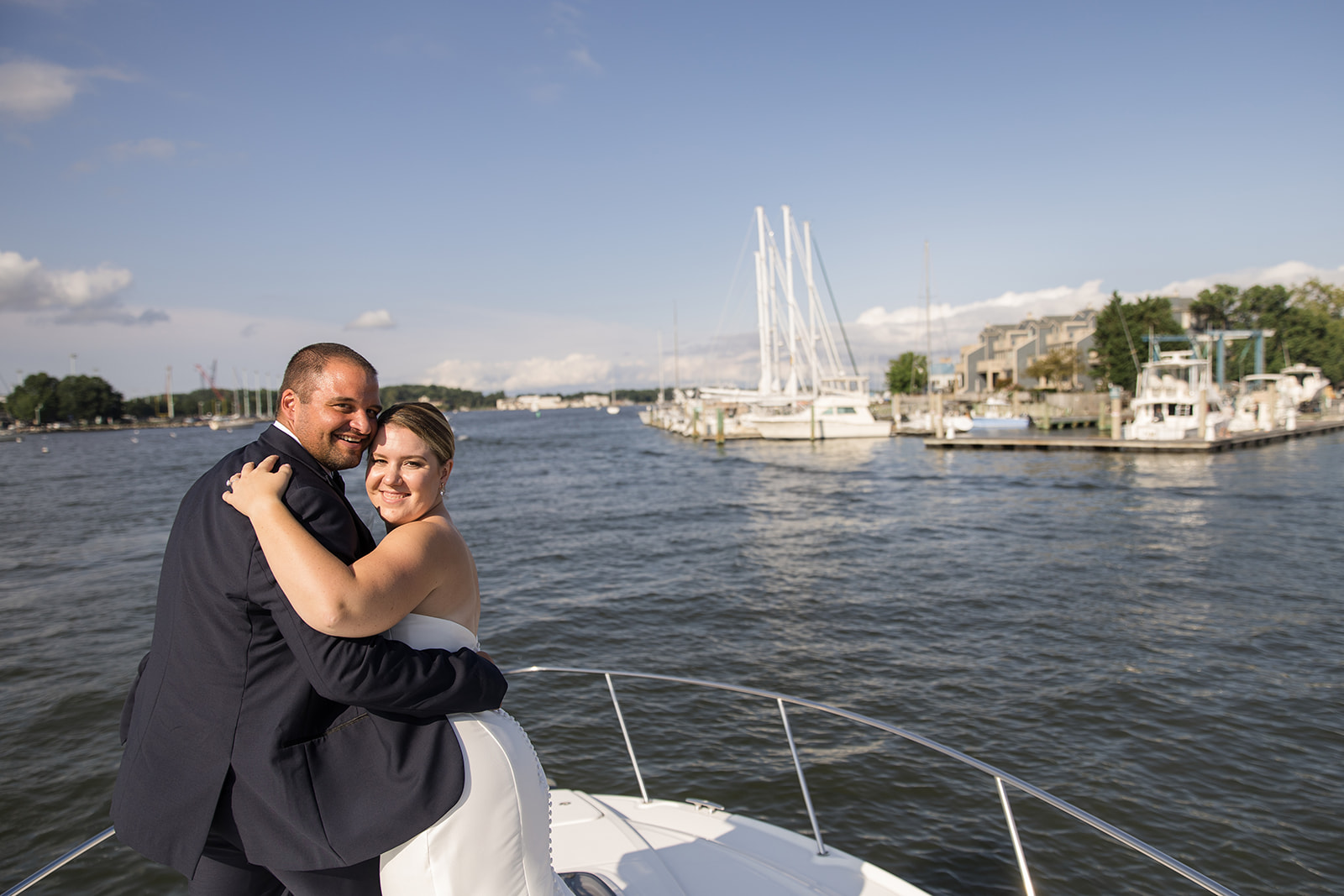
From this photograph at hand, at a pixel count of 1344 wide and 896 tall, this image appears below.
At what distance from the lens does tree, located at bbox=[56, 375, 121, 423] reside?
138125mm

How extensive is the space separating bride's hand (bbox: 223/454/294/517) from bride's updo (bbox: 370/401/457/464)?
0.30 metres

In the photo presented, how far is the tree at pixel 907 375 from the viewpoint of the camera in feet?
342

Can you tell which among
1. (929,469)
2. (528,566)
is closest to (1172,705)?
(528,566)

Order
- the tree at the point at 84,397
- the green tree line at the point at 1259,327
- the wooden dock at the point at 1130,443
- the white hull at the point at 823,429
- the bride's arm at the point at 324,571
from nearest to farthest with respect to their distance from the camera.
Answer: the bride's arm at the point at 324,571 → the wooden dock at the point at 1130,443 → the white hull at the point at 823,429 → the green tree line at the point at 1259,327 → the tree at the point at 84,397

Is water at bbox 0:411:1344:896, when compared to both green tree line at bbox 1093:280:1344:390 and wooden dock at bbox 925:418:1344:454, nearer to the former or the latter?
wooden dock at bbox 925:418:1344:454

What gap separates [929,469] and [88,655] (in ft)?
114

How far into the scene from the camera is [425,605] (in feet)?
6.56

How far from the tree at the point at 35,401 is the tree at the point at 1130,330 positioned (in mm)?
167998

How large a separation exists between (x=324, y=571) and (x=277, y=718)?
46cm

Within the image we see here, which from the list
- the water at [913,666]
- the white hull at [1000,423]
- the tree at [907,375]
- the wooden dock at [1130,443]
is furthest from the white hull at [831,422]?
the tree at [907,375]

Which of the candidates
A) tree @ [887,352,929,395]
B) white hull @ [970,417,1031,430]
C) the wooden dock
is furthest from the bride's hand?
tree @ [887,352,929,395]

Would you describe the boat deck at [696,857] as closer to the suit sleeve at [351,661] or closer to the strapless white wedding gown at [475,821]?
the strapless white wedding gown at [475,821]

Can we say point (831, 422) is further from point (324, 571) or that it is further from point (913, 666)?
point (324, 571)

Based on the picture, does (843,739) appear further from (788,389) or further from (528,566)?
(788,389)
